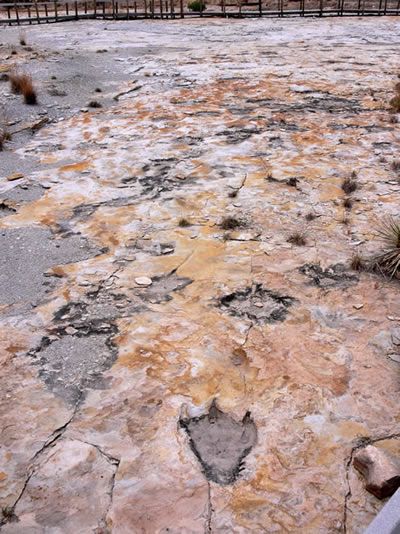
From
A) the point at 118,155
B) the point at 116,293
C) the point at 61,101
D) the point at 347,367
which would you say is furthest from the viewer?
the point at 61,101

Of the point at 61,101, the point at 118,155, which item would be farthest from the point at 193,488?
the point at 61,101

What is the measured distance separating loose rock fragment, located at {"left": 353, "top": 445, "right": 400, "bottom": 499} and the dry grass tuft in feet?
4.68

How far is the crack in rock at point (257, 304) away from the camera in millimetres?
2969

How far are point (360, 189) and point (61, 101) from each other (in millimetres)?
4537

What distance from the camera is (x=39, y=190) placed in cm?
457

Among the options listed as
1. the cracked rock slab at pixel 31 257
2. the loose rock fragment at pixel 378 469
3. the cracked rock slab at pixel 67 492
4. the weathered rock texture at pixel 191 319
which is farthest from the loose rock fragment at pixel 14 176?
the loose rock fragment at pixel 378 469

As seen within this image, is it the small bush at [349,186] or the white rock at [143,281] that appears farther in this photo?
the small bush at [349,186]

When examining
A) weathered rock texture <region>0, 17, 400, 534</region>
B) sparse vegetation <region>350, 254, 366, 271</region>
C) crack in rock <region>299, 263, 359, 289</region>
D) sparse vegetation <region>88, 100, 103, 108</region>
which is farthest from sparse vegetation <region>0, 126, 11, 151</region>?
sparse vegetation <region>350, 254, 366, 271</region>

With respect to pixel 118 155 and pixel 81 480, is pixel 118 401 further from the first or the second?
pixel 118 155

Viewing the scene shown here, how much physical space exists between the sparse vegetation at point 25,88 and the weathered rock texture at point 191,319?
1.63 feet

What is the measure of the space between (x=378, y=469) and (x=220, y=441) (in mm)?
638

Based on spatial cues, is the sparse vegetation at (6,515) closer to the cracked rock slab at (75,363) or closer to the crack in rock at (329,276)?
the cracked rock slab at (75,363)

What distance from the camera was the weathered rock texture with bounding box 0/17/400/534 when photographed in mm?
2020

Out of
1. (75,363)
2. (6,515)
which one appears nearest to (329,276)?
(75,363)
